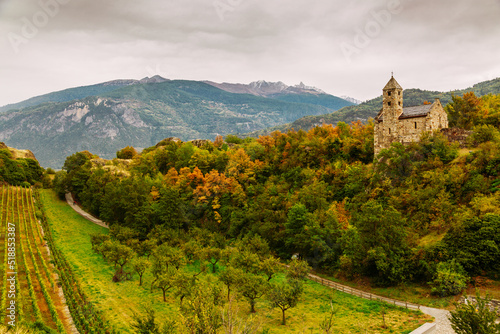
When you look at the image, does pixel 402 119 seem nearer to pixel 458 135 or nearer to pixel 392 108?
pixel 392 108

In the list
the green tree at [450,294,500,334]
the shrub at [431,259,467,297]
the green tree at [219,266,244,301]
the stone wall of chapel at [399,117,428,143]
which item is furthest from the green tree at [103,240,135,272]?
the stone wall of chapel at [399,117,428,143]

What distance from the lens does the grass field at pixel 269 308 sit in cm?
2978

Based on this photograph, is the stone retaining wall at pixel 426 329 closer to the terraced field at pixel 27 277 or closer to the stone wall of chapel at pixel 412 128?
the terraced field at pixel 27 277

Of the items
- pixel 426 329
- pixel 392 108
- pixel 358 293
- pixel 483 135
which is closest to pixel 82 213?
pixel 358 293

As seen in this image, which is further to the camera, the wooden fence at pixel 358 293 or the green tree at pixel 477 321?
the wooden fence at pixel 358 293

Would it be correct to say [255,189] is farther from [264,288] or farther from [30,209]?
[30,209]

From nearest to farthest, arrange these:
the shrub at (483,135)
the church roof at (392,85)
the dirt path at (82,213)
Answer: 1. the shrub at (483,135)
2. the church roof at (392,85)
3. the dirt path at (82,213)

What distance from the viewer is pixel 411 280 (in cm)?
3688

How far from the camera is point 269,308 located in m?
34.2

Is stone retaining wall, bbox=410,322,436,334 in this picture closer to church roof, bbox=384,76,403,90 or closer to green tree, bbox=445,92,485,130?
church roof, bbox=384,76,403,90

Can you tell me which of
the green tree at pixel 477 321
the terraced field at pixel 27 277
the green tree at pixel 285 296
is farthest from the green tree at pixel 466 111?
the terraced field at pixel 27 277

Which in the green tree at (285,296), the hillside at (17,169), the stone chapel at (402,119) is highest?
the stone chapel at (402,119)

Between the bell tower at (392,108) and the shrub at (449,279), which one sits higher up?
the bell tower at (392,108)

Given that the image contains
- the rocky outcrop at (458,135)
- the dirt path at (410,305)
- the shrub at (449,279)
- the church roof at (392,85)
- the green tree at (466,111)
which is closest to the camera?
the dirt path at (410,305)
